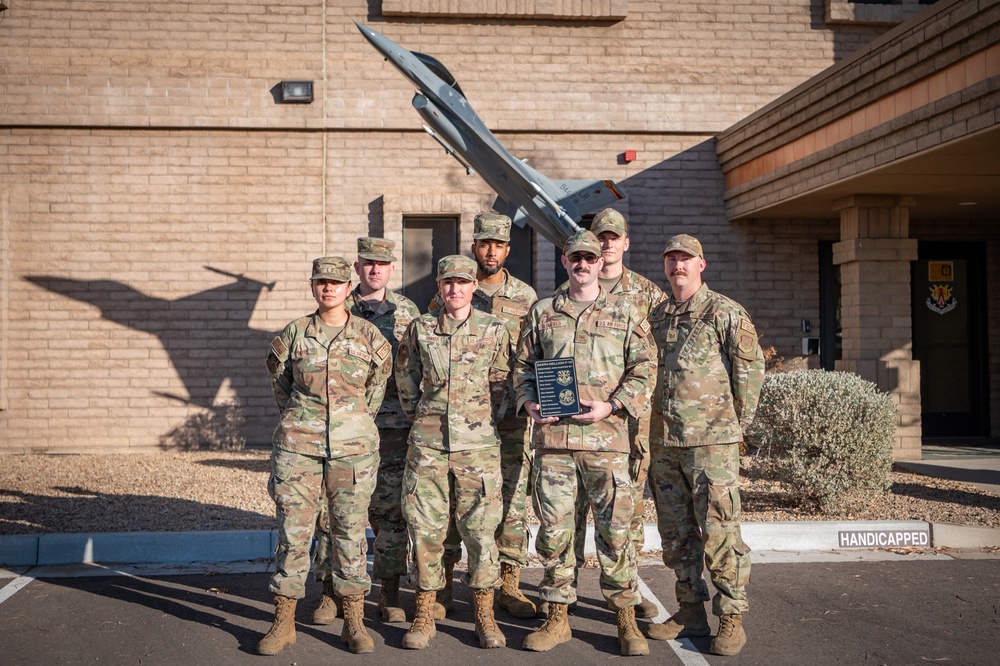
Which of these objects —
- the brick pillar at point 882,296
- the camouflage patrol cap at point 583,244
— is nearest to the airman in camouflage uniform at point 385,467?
the camouflage patrol cap at point 583,244

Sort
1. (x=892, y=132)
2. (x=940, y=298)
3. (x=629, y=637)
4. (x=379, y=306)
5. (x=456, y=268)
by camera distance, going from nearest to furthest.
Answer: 1. (x=629, y=637)
2. (x=456, y=268)
3. (x=379, y=306)
4. (x=892, y=132)
5. (x=940, y=298)

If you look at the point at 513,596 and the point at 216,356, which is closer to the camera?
the point at 513,596

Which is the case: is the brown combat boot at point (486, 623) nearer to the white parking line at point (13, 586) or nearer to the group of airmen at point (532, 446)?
the group of airmen at point (532, 446)

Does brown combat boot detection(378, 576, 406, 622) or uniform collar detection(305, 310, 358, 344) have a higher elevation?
uniform collar detection(305, 310, 358, 344)

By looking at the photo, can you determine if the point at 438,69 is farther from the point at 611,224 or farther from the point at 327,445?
the point at 327,445

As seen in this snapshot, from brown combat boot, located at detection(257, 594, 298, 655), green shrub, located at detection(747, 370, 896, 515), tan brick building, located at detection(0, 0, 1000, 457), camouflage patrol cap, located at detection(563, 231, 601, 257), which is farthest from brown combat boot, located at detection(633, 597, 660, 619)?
tan brick building, located at detection(0, 0, 1000, 457)

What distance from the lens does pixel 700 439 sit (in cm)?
446

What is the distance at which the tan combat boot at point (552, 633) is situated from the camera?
431 centimetres

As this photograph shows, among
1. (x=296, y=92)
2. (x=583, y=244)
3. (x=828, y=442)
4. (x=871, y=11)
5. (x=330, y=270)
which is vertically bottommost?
(x=828, y=442)

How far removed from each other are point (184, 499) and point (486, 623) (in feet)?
14.3

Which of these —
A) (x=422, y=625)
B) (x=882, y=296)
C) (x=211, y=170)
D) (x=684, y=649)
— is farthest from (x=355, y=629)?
(x=211, y=170)

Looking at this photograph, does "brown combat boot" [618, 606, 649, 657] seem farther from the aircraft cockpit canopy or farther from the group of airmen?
the aircraft cockpit canopy

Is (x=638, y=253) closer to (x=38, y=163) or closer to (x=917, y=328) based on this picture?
(x=917, y=328)

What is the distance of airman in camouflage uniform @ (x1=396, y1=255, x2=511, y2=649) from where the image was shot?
448 cm
